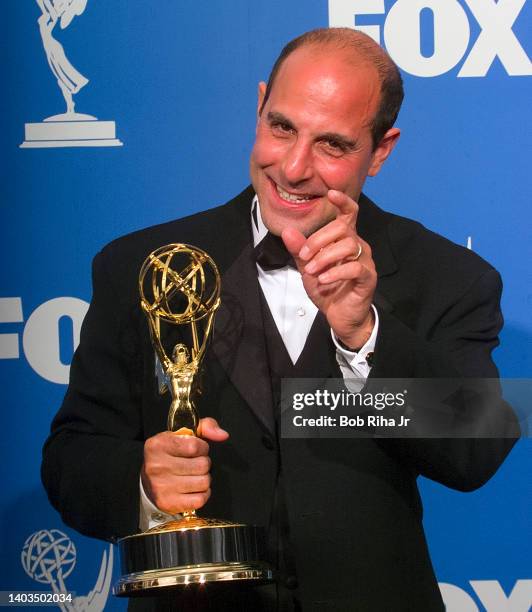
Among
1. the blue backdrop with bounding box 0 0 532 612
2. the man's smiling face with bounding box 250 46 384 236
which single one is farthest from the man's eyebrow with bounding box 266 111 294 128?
the blue backdrop with bounding box 0 0 532 612

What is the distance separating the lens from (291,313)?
6.14 feet

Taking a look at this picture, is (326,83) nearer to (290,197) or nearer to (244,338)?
(290,197)

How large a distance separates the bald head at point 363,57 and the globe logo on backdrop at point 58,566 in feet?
3.14

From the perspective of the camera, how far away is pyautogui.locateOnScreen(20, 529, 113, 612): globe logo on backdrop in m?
2.30

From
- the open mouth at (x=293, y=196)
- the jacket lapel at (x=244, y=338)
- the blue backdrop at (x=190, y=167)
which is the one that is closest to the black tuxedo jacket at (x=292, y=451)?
the jacket lapel at (x=244, y=338)

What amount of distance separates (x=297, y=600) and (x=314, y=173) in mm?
633

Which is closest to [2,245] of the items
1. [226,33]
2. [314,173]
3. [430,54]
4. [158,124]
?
[158,124]

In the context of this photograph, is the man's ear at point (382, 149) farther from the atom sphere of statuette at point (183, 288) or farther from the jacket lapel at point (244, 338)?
the atom sphere of statuette at point (183, 288)

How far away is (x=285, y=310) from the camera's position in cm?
187

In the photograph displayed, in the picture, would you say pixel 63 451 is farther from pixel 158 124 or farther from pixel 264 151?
pixel 158 124

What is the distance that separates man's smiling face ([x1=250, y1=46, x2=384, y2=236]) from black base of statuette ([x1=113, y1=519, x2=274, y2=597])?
0.50 m

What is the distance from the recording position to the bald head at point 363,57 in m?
1.86

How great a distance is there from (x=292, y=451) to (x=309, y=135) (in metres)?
0.47

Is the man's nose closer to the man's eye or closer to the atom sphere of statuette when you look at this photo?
the man's eye
